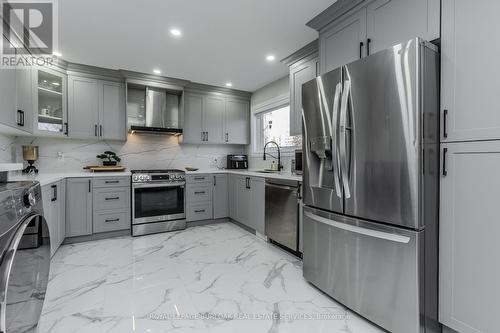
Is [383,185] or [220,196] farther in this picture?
[220,196]

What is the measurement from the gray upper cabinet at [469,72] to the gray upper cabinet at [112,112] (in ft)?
12.6

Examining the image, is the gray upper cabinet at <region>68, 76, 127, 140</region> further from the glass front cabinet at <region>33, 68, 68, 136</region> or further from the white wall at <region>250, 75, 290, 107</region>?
the white wall at <region>250, 75, 290, 107</region>

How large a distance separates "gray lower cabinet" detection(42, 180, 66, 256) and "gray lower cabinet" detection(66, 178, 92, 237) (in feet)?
0.26

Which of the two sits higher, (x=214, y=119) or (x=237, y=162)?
(x=214, y=119)

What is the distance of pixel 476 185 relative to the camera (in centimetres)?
133

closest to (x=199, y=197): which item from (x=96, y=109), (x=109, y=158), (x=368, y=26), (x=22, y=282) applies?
(x=109, y=158)

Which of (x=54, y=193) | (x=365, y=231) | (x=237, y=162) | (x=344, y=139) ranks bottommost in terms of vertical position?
(x=365, y=231)

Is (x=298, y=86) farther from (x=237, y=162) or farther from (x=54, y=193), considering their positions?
(x=54, y=193)

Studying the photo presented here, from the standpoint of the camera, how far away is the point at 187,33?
102 inches

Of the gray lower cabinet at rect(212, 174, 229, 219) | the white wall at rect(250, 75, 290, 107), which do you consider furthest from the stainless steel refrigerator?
the gray lower cabinet at rect(212, 174, 229, 219)

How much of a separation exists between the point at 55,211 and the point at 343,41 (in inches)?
132

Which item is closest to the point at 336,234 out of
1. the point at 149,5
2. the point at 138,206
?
the point at 149,5

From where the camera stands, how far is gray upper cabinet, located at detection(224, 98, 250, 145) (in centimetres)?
467

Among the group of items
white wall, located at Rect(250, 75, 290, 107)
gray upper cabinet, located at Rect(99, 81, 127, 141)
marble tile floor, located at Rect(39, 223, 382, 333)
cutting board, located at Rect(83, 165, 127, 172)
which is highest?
white wall, located at Rect(250, 75, 290, 107)
